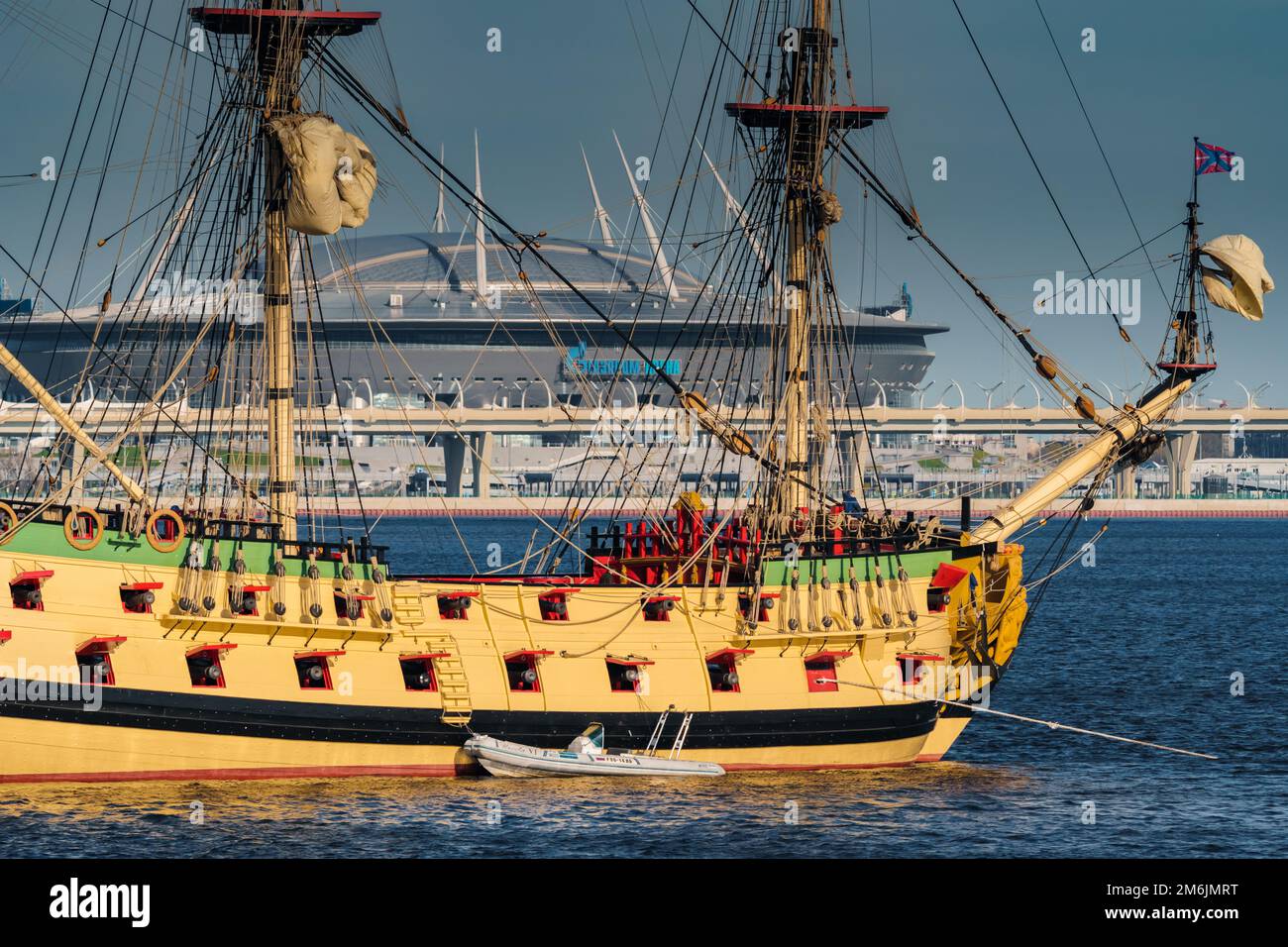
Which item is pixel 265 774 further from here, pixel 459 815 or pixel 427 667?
pixel 459 815

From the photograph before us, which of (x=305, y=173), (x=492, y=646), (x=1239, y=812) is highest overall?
(x=305, y=173)

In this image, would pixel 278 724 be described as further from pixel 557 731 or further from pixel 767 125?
pixel 767 125

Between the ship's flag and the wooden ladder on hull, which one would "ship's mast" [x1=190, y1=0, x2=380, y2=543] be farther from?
the ship's flag

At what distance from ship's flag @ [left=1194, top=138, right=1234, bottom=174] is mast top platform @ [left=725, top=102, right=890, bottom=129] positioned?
9125 millimetres

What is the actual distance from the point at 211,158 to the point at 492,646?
13935 mm

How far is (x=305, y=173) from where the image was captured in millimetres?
40438

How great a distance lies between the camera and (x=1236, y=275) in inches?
1948

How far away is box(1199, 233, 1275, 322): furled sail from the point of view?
1945 inches

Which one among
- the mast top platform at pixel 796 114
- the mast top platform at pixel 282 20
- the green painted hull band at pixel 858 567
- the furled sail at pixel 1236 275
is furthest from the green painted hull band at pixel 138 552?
the furled sail at pixel 1236 275

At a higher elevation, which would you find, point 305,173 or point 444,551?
point 305,173

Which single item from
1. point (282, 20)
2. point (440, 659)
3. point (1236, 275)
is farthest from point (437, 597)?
point (1236, 275)

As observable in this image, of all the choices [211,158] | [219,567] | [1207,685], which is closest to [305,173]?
[211,158]

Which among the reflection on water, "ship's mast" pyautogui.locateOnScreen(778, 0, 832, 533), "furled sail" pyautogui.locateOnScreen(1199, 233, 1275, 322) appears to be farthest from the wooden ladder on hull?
"furled sail" pyautogui.locateOnScreen(1199, 233, 1275, 322)
